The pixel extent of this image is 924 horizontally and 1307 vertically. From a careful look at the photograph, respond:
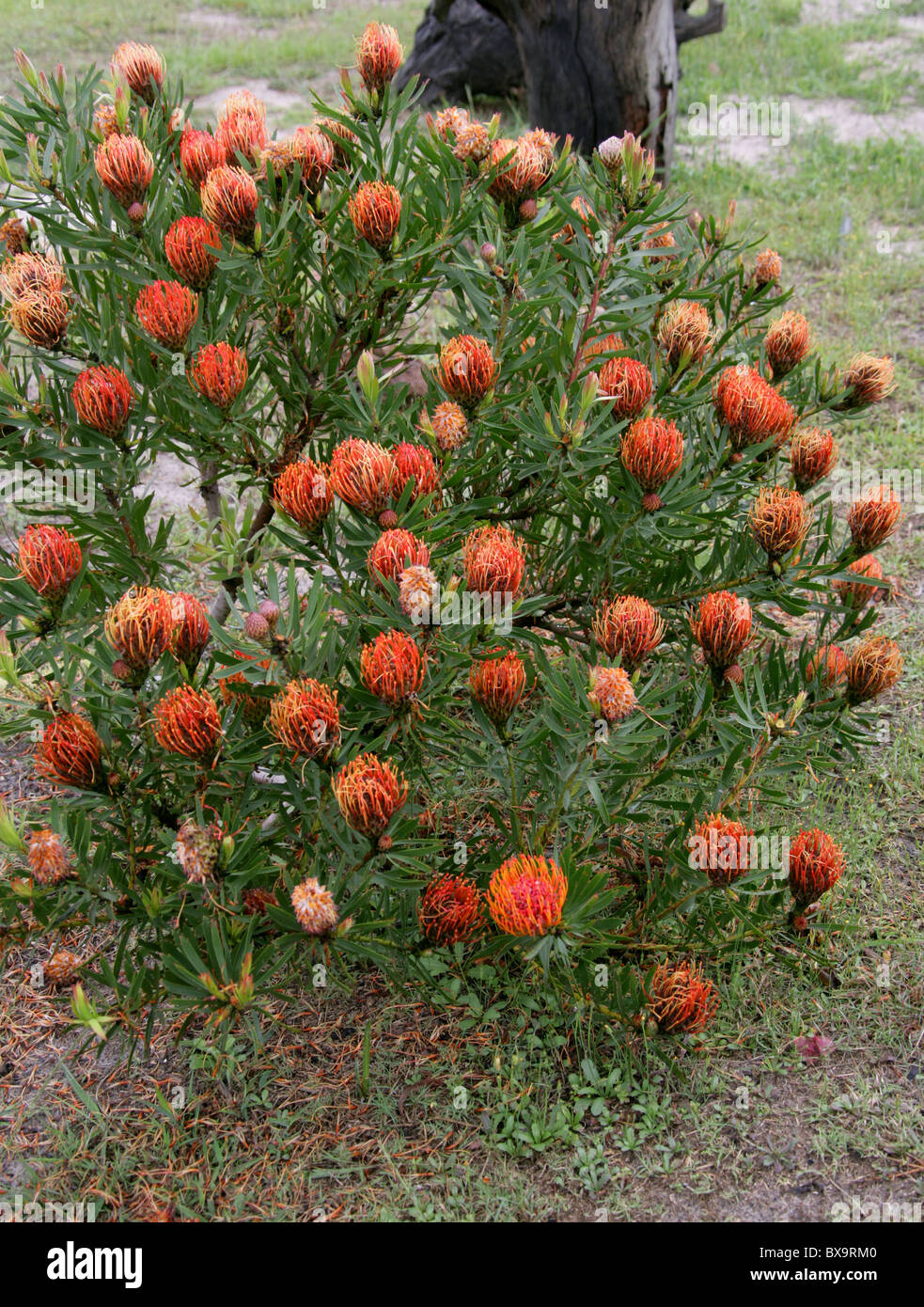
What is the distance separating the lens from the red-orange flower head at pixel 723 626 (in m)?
1.87

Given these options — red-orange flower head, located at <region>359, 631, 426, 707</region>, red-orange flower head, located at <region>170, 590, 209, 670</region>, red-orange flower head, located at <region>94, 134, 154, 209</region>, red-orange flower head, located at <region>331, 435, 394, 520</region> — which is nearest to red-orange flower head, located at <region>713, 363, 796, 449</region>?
red-orange flower head, located at <region>331, 435, 394, 520</region>

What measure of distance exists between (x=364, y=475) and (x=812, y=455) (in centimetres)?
103

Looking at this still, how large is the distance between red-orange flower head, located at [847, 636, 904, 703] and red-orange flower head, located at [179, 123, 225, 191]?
1.65m

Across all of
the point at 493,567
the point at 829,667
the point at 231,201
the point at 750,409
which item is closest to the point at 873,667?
the point at 829,667

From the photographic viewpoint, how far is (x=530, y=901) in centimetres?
160

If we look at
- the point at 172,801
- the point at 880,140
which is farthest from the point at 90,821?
the point at 880,140

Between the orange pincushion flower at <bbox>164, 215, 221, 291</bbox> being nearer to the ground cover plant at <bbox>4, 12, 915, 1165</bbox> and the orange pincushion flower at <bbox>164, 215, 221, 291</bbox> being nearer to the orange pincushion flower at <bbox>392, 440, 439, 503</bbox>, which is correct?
the ground cover plant at <bbox>4, 12, 915, 1165</bbox>

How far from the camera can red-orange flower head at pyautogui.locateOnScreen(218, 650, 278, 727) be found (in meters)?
1.78

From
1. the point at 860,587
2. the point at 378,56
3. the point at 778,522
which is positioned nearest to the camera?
the point at 778,522

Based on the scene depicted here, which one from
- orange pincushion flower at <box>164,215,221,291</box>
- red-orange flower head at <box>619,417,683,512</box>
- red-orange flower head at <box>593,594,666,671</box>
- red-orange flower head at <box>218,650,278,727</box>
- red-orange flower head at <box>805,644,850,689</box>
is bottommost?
red-orange flower head at <box>805,644,850,689</box>

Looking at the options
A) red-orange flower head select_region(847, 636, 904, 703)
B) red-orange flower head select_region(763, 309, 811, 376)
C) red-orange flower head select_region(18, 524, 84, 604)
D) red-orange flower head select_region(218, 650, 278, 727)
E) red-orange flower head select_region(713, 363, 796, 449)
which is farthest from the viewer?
red-orange flower head select_region(763, 309, 811, 376)

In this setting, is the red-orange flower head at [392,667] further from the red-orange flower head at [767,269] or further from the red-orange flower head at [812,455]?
the red-orange flower head at [767,269]

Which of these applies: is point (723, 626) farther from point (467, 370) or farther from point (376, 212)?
point (376, 212)

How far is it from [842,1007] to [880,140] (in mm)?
5747
